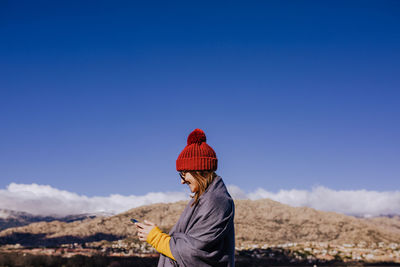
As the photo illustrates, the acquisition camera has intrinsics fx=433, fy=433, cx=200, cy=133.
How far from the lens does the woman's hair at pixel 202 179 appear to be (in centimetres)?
437

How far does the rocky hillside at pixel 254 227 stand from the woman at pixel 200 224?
281 feet

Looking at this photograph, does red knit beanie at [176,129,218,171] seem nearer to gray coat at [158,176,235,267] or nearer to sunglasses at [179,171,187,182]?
sunglasses at [179,171,187,182]

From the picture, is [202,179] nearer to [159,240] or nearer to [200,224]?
[200,224]

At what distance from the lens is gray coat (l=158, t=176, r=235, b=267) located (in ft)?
13.1

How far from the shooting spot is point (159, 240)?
13.7 feet

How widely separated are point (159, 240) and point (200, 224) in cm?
44

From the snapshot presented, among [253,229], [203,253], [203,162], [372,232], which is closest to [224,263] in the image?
[203,253]

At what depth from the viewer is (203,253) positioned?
13.1ft

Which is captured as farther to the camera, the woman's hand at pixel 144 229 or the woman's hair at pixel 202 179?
the woman's hair at pixel 202 179

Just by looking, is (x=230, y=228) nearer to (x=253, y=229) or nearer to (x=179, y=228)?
(x=179, y=228)

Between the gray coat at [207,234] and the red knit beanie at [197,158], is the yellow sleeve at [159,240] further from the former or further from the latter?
the red knit beanie at [197,158]

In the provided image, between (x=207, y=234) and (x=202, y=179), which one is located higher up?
(x=202, y=179)

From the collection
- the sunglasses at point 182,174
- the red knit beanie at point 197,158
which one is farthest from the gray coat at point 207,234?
the sunglasses at point 182,174

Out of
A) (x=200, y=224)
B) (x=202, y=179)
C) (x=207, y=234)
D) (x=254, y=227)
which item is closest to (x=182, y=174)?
(x=202, y=179)
